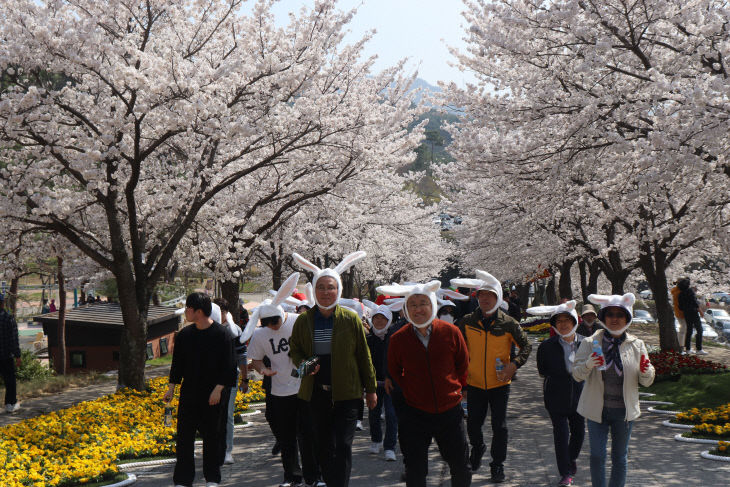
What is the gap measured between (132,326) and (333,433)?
7.86 m

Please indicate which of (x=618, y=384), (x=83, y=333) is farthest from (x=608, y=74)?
(x=83, y=333)

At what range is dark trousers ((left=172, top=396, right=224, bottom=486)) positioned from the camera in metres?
6.05

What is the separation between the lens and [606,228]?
20141 millimetres

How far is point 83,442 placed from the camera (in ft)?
27.4

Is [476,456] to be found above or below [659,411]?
above

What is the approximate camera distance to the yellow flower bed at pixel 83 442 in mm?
6672

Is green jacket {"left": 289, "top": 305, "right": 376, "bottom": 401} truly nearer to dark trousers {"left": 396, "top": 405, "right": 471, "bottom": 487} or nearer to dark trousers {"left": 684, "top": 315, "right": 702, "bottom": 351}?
dark trousers {"left": 396, "top": 405, "right": 471, "bottom": 487}

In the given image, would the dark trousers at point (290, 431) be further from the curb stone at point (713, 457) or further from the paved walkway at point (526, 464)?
the curb stone at point (713, 457)

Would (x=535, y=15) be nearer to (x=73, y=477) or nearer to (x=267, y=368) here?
(x=267, y=368)

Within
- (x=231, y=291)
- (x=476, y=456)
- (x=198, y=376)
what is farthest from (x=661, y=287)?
(x=198, y=376)

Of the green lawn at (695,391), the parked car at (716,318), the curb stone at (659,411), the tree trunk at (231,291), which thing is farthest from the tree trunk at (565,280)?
the curb stone at (659,411)

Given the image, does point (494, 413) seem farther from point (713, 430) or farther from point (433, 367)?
point (713, 430)

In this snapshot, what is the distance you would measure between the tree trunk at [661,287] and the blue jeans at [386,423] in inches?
389

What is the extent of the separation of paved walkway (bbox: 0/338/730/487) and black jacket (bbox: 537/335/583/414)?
714 mm
